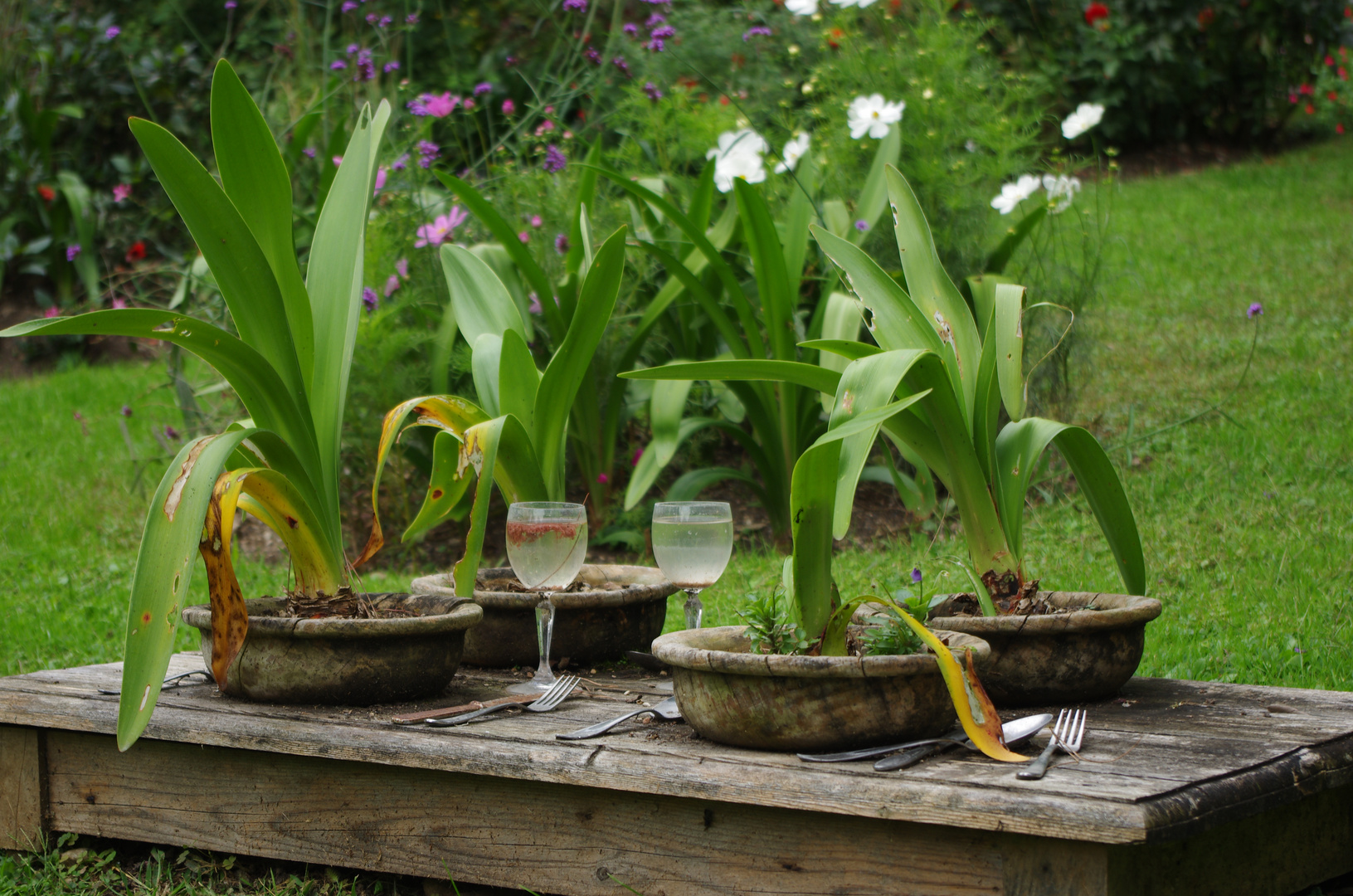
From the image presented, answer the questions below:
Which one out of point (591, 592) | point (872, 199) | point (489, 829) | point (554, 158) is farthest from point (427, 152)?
point (489, 829)

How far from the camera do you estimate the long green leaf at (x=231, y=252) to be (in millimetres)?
1959

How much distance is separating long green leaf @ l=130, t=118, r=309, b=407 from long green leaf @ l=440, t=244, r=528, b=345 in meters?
0.77

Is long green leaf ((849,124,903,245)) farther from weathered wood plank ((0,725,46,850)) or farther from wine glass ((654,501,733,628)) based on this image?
weathered wood plank ((0,725,46,850))

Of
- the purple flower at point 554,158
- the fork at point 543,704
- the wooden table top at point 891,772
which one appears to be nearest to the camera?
the wooden table top at point 891,772

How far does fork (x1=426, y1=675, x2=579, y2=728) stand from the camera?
198 cm

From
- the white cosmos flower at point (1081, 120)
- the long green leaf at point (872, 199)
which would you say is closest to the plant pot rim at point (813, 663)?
the white cosmos flower at point (1081, 120)

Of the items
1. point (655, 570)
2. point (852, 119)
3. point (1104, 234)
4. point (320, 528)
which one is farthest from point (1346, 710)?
point (852, 119)

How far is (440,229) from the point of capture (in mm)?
4391

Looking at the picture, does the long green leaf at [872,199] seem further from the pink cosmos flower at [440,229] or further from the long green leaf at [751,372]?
the long green leaf at [751,372]

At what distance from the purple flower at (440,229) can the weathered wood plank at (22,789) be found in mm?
2364

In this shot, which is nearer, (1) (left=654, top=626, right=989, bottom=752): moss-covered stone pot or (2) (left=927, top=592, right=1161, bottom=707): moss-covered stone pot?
(1) (left=654, top=626, right=989, bottom=752): moss-covered stone pot

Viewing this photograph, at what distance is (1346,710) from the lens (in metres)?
1.94

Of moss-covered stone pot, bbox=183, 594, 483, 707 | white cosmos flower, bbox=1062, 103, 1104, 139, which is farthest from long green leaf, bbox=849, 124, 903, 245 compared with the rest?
moss-covered stone pot, bbox=183, 594, 483, 707

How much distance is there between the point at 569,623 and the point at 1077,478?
0.99m
